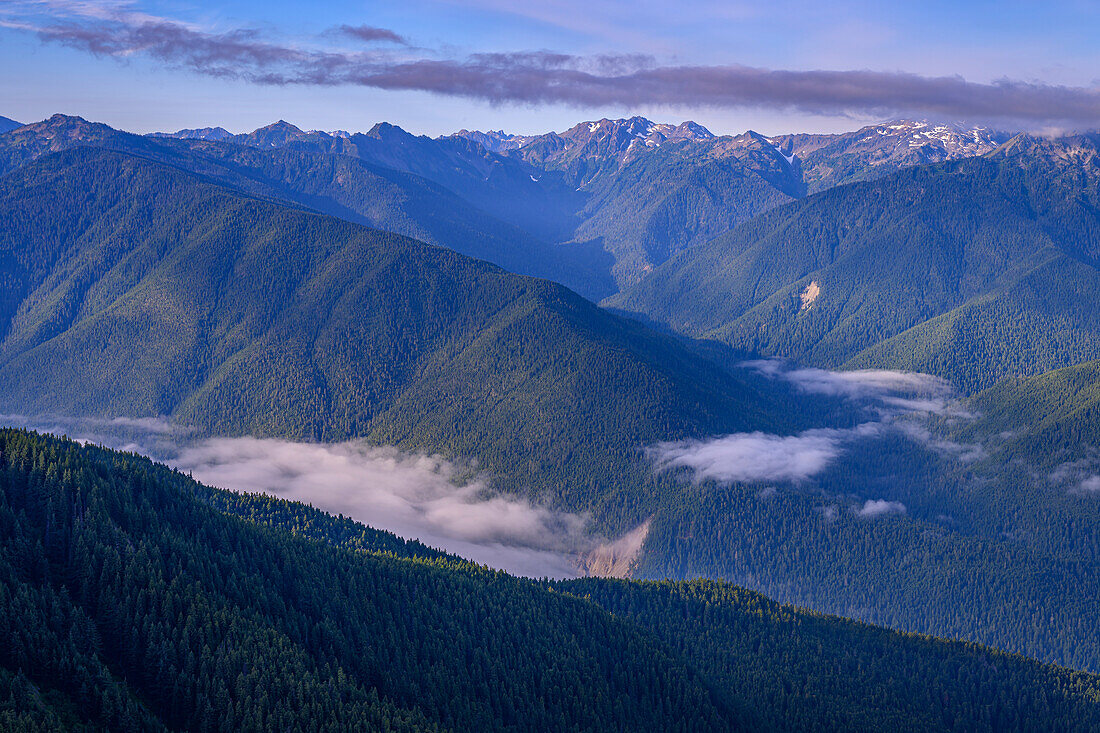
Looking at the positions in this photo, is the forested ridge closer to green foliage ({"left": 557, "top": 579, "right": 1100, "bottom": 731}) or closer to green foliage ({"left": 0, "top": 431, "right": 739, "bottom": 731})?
green foliage ({"left": 0, "top": 431, "right": 739, "bottom": 731})

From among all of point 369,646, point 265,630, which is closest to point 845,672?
point 369,646

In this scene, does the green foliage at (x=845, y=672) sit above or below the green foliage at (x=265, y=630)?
below

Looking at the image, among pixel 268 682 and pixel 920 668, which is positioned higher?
pixel 268 682

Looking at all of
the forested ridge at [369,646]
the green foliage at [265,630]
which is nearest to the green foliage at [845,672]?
the forested ridge at [369,646]

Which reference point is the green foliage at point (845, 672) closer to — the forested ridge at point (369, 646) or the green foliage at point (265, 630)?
the forested ridge at point (369, 646)

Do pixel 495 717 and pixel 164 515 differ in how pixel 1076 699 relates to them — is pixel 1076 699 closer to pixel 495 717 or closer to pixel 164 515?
pixel 495 717

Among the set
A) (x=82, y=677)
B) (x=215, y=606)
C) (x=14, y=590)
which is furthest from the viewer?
(x=215, y=606)

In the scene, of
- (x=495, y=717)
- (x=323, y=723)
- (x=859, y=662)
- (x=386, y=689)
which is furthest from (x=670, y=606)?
(x=323, y=723)

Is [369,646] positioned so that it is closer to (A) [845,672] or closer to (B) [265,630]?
(B) [265,630]

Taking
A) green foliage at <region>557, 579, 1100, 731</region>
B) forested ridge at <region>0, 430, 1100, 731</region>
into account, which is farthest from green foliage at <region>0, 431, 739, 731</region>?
green foliage at <region>557, 579, 1100, 731</region>
